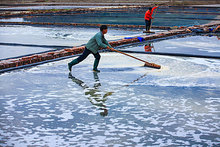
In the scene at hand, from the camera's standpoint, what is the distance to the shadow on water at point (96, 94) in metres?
4.53

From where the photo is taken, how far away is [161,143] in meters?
3.38

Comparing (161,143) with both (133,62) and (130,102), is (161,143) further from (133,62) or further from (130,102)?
(133,62)

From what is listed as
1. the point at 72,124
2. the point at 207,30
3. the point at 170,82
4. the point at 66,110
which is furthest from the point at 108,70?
the point at 207,30

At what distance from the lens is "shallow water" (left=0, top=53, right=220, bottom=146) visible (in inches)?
140

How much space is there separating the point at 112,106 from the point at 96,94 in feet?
2.03

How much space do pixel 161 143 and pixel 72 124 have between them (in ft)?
3.51

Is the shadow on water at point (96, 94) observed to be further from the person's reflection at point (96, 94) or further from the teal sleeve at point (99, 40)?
the teal sleeve at point (99, 40)

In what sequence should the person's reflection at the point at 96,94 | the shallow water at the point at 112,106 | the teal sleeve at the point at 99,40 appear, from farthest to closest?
1. the teal sleeve at the point at 99,40
2. the person's reflection at the point at 96,94
3. the shallow water at the point at 112,106

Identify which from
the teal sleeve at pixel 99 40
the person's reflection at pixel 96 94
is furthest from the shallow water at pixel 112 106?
the teal sleeve at pixel 99 40

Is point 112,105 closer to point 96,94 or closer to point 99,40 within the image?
point 96,94

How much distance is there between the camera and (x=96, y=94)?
5090 millimetres

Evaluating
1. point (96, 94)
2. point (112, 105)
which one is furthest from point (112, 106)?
point (96, 94)

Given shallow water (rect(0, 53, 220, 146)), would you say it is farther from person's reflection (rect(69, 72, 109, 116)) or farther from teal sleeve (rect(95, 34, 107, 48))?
teal sleeve (rect(95, 34, 107, 48))

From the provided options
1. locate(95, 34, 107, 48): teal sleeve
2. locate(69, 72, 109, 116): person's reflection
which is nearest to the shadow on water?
locate(69, 72, 109, 116): person's reflection
